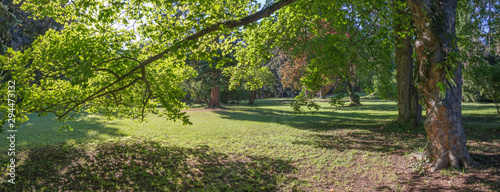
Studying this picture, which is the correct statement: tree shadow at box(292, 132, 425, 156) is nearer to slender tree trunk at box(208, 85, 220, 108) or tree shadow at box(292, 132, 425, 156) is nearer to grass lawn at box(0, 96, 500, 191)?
grass lawn at box(0, 96, 500, 191)

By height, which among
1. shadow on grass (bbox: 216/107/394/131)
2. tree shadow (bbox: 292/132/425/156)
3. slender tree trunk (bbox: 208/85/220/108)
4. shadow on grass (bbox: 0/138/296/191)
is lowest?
shadow on grass (bbox: 0/138/296/191)

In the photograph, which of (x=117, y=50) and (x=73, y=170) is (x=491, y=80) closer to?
(x=117, y=50)

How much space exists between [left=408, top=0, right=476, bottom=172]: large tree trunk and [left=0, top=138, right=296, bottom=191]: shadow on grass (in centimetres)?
290

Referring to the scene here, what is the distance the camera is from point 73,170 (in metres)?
5.47

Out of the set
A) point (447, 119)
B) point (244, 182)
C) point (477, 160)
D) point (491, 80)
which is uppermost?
point (491, 80)

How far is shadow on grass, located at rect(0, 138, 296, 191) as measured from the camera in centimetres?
477

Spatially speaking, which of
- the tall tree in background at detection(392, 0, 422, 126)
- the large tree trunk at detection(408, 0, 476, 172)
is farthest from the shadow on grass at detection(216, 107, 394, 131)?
the large tree trunk at detection(408, 0, 476, 172)

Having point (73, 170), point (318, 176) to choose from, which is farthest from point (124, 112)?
point (318, 176)

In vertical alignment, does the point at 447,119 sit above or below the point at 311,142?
above

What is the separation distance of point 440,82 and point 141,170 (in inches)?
241

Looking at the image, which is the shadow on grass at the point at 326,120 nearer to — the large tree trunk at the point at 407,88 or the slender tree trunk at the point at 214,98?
the large tree trunk at the point at 407,88

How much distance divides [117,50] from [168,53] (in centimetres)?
156

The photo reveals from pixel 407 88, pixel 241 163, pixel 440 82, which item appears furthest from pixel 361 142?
pixel 241 163

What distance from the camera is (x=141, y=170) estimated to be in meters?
5.71
